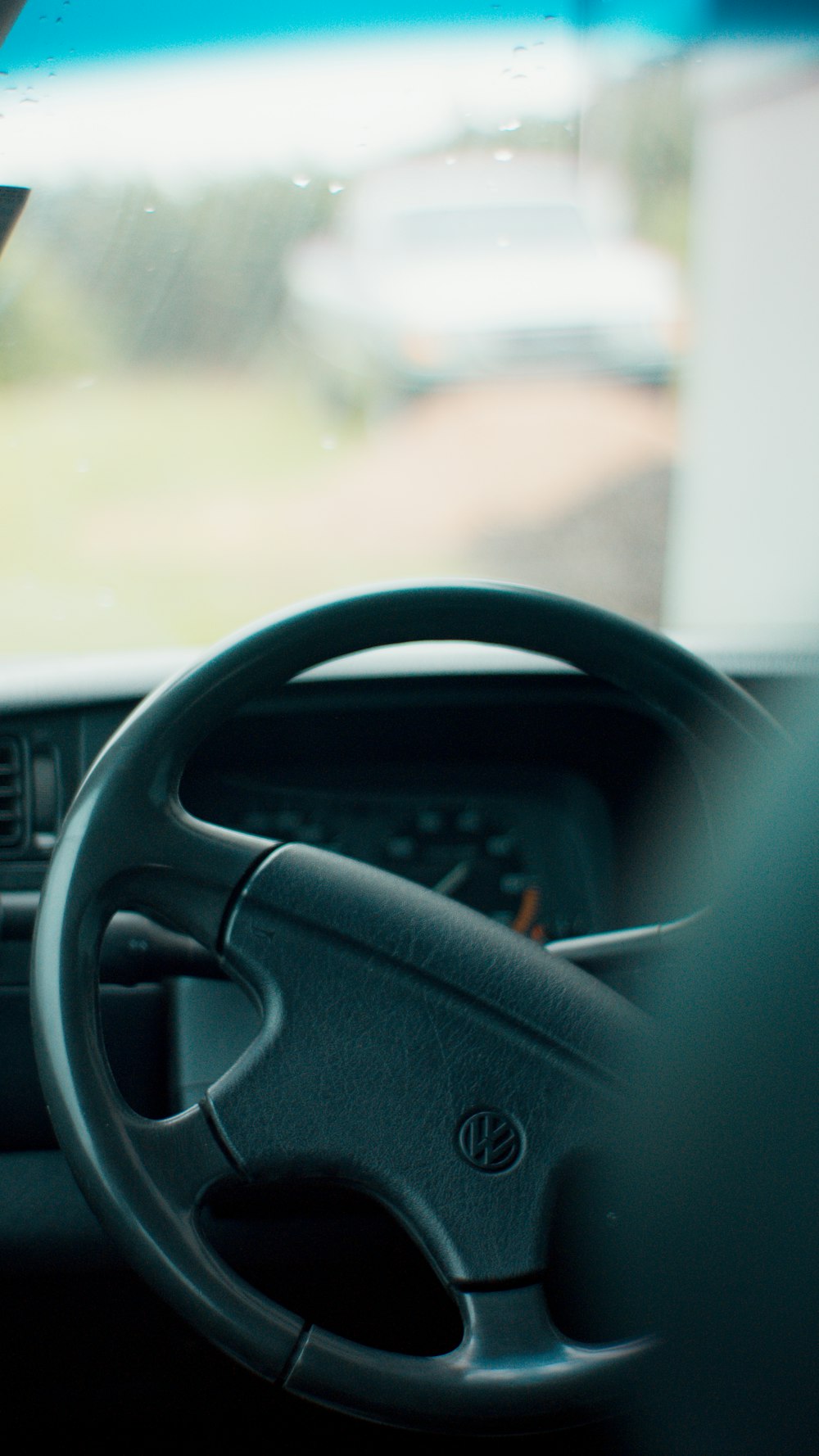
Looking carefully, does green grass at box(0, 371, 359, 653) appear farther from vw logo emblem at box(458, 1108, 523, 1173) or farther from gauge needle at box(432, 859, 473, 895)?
vw logo emblem at box(458, 1108, 523, 1173)

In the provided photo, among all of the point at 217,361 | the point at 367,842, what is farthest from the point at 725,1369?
the point at 217,361

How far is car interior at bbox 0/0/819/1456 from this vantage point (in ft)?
2.56

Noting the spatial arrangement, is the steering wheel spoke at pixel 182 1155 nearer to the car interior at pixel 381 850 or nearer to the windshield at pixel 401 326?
the car interior at pixel 381 850

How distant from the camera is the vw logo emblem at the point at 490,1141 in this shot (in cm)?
95

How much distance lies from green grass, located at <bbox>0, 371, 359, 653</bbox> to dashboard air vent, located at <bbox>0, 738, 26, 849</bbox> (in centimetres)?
32

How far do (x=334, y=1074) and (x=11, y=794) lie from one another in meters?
0.68

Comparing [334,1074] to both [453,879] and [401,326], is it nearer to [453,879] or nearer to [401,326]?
[453,879]

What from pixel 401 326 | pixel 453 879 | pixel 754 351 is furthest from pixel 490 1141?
pixel 401 326

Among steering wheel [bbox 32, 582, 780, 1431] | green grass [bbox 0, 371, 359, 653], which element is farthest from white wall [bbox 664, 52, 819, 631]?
steering wheel [bbox 32, 582, 780, 1431]

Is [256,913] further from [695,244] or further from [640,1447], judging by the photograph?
[695,244]

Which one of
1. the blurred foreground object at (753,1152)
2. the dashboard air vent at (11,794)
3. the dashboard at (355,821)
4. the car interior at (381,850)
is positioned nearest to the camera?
the blurred foreground object at (753,1152)

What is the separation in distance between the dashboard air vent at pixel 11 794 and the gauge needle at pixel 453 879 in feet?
1.72

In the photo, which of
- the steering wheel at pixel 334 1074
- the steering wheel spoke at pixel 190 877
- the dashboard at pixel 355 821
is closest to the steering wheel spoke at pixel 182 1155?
the steering wheel at pixel 334 1074

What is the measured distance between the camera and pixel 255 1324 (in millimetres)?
869
